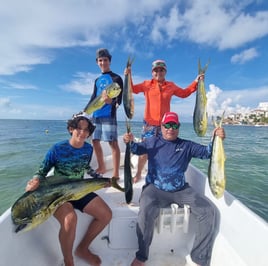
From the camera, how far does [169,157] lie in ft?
9.35

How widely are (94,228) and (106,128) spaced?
5.52ft

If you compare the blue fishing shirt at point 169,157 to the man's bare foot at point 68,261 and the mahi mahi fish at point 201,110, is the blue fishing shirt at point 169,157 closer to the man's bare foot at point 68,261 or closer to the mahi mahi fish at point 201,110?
the mahi mahi fish at point 201,110

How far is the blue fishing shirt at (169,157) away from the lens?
2811 mm

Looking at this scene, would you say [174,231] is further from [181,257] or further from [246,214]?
[246,214]

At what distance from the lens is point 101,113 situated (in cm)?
376

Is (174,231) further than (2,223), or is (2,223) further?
(174,231)

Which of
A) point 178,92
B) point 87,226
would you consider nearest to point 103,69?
point 178,92

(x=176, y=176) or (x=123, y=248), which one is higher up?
(x=176, y=176)

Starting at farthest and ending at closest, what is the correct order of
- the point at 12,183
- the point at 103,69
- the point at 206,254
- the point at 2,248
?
the point at 12,183 < the point at 103,69 < the point at 206,254 < the point at 2,248

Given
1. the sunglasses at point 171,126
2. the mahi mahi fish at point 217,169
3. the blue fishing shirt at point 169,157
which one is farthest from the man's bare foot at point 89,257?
the sunglasses at point 171,126

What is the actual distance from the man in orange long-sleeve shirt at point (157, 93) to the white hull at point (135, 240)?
3.69 ft

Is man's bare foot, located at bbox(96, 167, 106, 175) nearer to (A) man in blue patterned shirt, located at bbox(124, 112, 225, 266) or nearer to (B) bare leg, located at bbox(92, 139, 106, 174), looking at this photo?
(B) bare leg, located at bbox(92, 139, 106, 174)

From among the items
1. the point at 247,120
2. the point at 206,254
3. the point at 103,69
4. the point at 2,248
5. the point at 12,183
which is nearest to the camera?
the point at 2,248

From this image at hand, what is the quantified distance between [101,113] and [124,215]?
1721 millimetres
